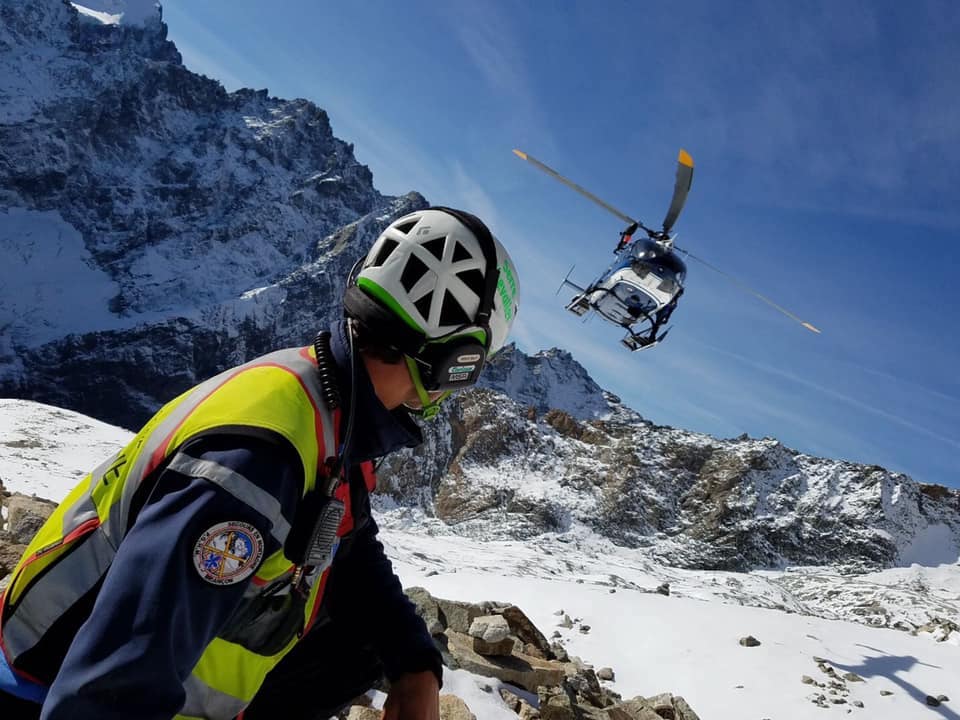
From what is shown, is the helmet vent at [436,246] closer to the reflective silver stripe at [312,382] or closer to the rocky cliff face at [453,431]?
the reflective silver stripe at [312,382]

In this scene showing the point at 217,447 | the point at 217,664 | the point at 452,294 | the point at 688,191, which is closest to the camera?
the point at 217,447

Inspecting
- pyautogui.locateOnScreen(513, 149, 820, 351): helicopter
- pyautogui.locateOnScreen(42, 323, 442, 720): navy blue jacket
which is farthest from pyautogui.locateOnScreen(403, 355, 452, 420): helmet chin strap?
pyautogui.locateOnScreen(513, 149, 820, 351): helicopter

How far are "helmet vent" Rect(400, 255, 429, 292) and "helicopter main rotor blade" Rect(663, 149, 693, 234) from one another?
2091cm

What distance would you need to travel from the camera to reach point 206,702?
1.84 m

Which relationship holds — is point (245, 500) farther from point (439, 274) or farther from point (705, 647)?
point (705, 647)

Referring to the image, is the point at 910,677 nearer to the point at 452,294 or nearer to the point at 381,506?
the point at 452,294

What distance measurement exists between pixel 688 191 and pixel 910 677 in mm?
16228

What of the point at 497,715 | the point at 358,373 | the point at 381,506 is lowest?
the point at 497,715

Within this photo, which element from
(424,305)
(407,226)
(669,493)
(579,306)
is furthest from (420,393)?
(669,493)

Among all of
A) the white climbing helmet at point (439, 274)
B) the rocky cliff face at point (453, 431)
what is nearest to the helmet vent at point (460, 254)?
the white climbing helmet at point (439, 274)

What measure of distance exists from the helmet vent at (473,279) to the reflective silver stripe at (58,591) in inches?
63.2

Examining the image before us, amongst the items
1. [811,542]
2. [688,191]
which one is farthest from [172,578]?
[811,542]

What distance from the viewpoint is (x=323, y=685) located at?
3.05 meters

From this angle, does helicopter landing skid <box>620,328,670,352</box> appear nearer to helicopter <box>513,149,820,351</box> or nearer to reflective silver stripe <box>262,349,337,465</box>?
helicopter <box>513,149,820,351</box>
